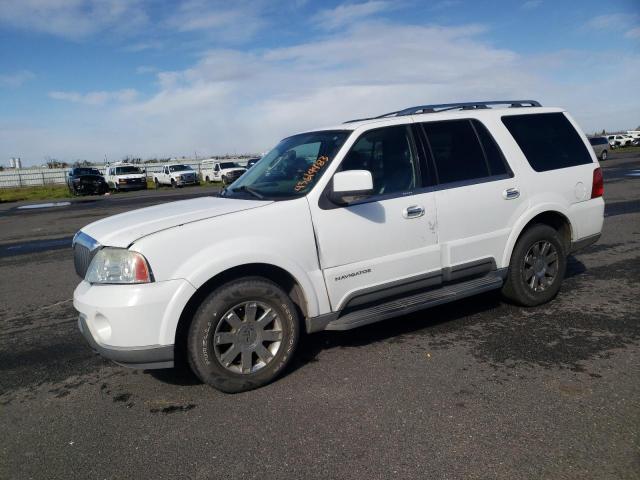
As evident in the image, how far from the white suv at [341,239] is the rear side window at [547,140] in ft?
0.05

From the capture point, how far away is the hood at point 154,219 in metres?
3.42

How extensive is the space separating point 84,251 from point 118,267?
0.61m

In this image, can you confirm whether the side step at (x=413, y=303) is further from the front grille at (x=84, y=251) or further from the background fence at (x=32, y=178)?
the background fence at (x=32, y=178)

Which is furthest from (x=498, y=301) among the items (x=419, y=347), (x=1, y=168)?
(x=1, y=168)

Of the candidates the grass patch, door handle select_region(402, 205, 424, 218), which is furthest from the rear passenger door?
the grass patch

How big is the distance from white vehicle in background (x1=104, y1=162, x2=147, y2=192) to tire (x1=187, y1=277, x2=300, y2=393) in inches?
1315

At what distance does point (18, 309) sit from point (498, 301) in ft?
17.8

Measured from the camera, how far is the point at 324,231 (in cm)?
375

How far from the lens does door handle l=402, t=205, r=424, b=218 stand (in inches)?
160

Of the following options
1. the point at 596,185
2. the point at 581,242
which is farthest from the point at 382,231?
the point at 596,185

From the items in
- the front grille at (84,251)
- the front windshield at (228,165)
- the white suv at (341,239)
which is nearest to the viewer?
the white suv at (341,239)

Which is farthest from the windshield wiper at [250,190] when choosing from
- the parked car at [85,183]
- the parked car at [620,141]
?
the parked car at [620,141]

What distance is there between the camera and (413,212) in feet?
13.5

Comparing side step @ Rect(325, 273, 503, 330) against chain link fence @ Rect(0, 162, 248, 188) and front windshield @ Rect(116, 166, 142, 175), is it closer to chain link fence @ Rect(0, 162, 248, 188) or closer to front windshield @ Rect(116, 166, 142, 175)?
front windshield @ Rect(116, 166, 142, 175)
